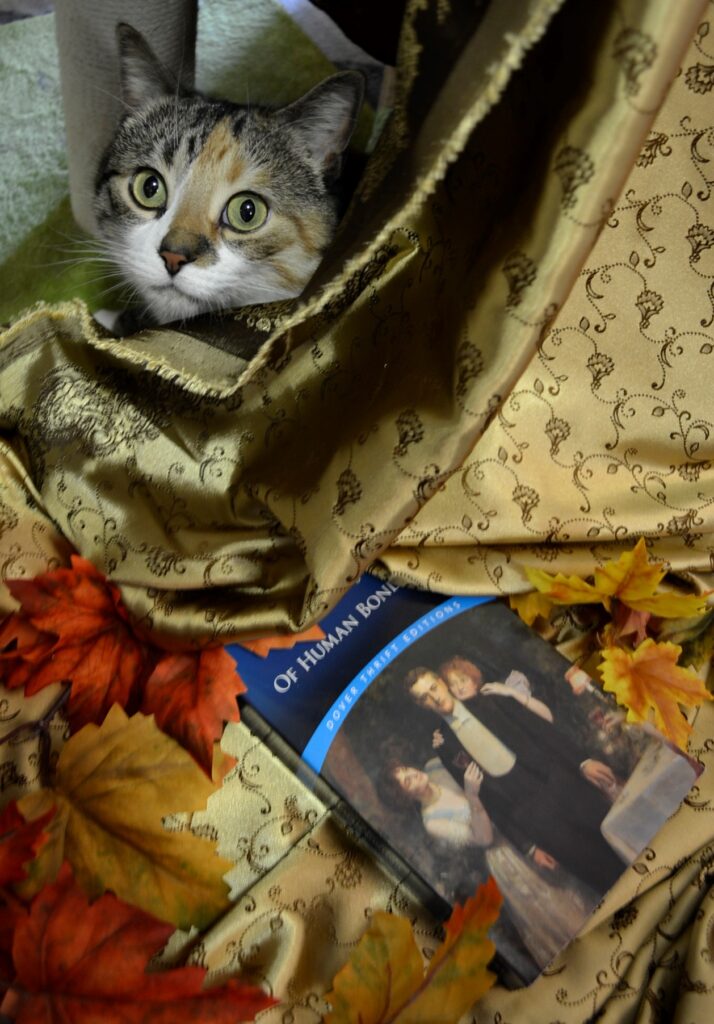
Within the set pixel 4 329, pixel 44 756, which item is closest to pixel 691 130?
pixel 4 329

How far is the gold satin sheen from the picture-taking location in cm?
49

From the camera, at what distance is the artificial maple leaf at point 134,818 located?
2.03ft

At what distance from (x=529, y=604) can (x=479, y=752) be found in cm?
17

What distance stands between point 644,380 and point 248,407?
38 cm

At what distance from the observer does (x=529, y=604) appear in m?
0.77

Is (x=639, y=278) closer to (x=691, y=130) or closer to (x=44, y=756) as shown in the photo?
(x=691, y=130)

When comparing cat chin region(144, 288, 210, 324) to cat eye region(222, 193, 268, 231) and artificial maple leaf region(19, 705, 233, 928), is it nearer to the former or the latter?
cat eye region(222, 193, 268, 231)

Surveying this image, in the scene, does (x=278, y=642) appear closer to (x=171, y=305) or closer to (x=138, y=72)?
(x=171, y=305)

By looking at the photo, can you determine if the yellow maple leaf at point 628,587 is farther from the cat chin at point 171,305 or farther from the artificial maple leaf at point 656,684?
the cat chin at point 171,305

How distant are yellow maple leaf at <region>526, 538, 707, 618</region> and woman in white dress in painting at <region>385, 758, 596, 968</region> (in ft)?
0.64

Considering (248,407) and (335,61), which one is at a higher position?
(335,61)

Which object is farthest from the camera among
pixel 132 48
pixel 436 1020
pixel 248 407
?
pixel 132 48

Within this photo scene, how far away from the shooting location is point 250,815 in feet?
2.22

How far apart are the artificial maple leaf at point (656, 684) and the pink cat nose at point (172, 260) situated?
1.98 ft
